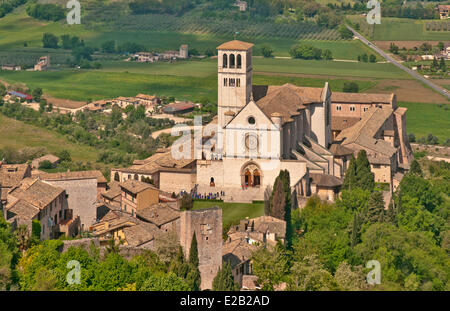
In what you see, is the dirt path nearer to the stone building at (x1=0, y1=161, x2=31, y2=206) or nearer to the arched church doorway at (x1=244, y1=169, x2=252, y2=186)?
the arched church doorway at (x1=244, y1=169, x2=252, y2=186)

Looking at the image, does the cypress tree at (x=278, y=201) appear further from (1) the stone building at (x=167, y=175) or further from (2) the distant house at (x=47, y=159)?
(2) the distant house at (x=47, y=159)

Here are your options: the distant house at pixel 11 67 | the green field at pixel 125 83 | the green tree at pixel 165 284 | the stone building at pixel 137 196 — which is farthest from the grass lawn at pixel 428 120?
the green tree at pixel 165 284

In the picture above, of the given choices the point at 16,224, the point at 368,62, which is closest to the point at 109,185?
the point at 16,224

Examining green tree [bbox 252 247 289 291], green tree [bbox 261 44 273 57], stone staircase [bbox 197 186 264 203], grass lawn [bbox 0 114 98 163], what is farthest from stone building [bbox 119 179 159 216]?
green tree [bbox 261 44 273 57]

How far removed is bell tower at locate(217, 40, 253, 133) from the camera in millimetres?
97812

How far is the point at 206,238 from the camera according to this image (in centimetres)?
6819

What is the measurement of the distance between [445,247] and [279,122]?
52.0ft

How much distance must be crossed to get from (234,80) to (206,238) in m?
31.8

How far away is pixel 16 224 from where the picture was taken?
231ft

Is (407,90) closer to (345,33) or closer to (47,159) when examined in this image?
(345,33)

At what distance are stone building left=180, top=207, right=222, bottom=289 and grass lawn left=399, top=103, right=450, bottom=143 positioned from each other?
7226 cm

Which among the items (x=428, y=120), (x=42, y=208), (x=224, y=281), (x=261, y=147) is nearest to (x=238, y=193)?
(x=261, y=147)
